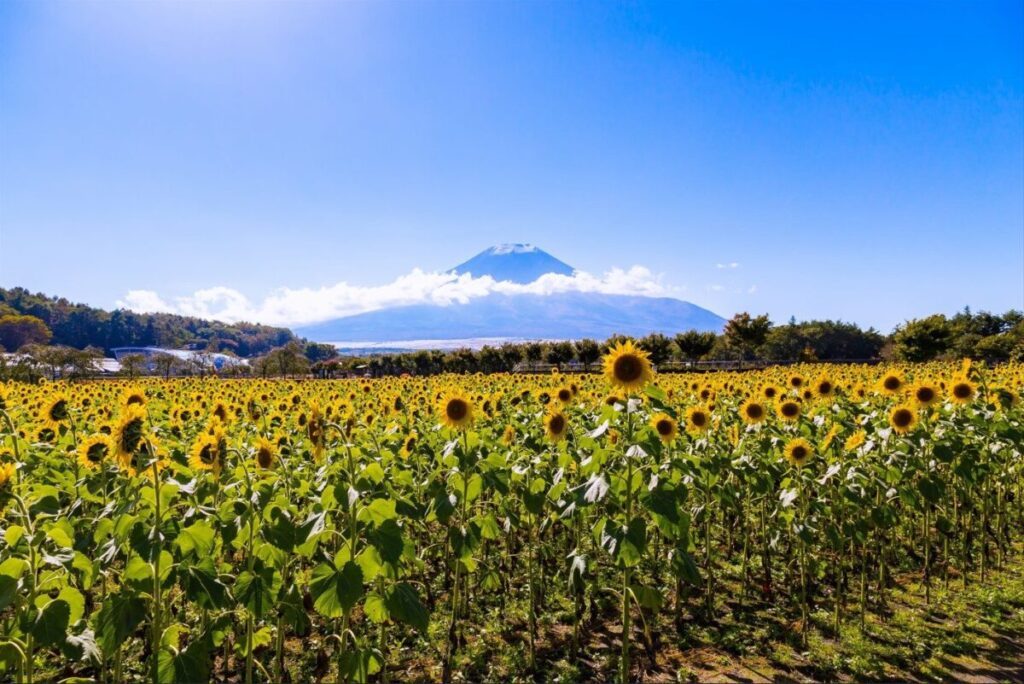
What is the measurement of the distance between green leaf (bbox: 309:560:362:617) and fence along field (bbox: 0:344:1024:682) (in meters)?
0.02

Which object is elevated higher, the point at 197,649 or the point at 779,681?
the point at 197,649

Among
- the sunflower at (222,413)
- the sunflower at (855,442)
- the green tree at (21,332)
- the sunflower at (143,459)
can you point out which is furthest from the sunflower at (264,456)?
the green tree at (21,332)

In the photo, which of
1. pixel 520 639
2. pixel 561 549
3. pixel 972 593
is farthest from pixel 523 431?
pixel 972 593

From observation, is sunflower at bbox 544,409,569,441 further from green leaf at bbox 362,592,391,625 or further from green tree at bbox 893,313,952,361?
green tree at bbox 893,313,952,361

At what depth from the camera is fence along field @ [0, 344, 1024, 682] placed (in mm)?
3402

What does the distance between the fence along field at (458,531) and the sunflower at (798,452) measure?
0.9 inches

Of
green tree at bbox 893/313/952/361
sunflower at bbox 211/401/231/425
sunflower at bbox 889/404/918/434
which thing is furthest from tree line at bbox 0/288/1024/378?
sunflower at bbox 211/401/231/425

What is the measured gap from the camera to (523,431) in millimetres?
7320

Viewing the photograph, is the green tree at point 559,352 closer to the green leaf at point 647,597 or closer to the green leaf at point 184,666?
the green leaf at point 647,597

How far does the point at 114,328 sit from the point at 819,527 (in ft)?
583

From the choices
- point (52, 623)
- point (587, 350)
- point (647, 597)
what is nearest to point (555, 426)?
point (647, 597)

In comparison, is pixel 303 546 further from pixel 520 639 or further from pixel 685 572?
pixel 520 639

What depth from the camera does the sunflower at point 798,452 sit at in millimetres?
5781

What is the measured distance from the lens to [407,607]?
11.0ft
